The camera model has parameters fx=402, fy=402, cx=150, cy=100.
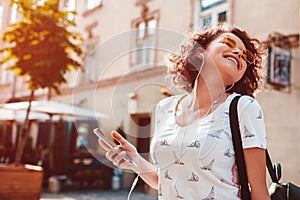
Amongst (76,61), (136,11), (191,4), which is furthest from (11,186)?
(136,11)

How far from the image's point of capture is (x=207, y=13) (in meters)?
4.96

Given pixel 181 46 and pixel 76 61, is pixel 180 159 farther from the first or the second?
pixel 76 61

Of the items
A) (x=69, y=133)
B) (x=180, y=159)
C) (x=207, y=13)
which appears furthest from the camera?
(x=69, y=133)

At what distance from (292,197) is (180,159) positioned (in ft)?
0.95

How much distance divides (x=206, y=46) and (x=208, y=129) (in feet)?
0.72

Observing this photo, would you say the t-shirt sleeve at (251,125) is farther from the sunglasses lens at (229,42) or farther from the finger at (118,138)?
the finger at (118,138)

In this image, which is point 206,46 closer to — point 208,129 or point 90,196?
point 208,129

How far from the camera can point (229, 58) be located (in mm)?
851

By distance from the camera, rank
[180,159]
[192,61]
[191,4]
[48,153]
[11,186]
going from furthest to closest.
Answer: [48,153] → [191,4] → [11,186] → [192,61] → [180,159]

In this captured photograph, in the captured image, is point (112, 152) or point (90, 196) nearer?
point (112, 152)

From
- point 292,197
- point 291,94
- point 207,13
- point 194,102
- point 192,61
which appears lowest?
point 292,197

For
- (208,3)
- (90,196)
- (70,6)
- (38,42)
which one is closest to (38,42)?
(38,42)

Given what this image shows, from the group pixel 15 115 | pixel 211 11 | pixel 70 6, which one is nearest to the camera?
pixel 70 6

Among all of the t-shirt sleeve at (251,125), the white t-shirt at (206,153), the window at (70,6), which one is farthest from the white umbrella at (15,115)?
the t-shirt sleeve at (251,125)
